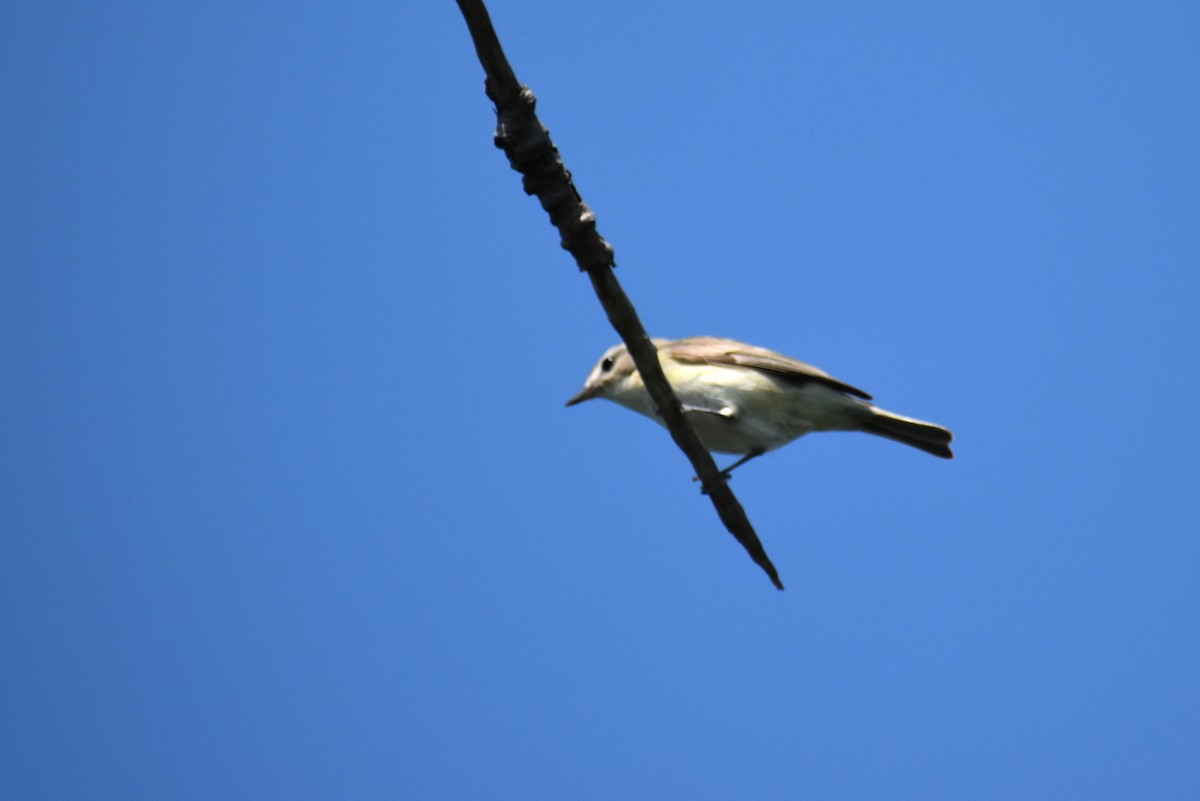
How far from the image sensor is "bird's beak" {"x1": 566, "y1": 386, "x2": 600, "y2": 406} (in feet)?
23.6

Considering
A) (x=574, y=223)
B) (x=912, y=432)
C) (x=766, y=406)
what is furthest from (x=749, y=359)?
(x=574, y=223)

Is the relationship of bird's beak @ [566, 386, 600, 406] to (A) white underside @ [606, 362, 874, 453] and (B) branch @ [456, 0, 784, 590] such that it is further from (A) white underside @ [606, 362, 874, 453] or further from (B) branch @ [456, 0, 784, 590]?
(B) branch @ [456, 0, 784, 590]

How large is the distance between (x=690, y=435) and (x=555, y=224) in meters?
1.05

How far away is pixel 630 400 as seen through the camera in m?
6.89

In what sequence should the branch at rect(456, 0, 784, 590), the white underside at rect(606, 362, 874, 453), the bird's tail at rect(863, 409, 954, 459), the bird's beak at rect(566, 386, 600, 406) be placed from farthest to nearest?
the bird's beak at rect(566, 386, 600, 406) → the white underside at rect(606, 362, 874, 453) → the bird's tail at rect(863, 409, 954, 459) → the branch at rect(456, 0, 784, 590)

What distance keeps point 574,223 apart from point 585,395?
3203 mm

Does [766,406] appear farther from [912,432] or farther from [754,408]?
[912,432]

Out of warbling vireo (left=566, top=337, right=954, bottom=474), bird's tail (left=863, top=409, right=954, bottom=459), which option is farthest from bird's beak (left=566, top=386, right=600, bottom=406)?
bird's tail (left=863, top=409, right=954, bottom=459)

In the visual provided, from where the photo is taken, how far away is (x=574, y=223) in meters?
4.13

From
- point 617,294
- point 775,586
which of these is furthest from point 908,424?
point 617,294

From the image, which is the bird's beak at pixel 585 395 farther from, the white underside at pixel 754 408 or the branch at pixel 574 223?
the branch at pixel 574 223

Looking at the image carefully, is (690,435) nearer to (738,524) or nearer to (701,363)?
(738,524)

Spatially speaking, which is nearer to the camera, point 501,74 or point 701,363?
point 501,74

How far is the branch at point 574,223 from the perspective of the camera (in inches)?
151
